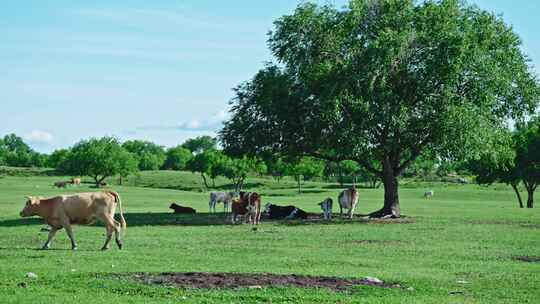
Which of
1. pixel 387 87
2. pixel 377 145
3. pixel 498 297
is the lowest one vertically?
pixel 498 297

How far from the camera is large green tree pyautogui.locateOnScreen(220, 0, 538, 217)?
117ft

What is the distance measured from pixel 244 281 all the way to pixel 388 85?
23.9 metres

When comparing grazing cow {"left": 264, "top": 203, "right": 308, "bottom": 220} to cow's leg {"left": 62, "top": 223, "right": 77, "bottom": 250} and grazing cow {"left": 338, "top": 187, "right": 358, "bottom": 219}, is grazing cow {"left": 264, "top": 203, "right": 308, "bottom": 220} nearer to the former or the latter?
grazing cow {"left": 338, "top": 187, "right": 358, "bottom": 219}

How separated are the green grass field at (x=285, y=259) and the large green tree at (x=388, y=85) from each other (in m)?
4.60

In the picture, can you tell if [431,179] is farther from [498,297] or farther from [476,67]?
[498,297]

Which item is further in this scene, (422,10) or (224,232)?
(422,10)

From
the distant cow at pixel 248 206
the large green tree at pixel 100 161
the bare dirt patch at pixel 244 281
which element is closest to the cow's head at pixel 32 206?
the bare dirt patch at pixel 244 281

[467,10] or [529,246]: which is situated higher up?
[467,10]

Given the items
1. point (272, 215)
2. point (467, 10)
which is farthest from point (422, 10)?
point (272, 215)

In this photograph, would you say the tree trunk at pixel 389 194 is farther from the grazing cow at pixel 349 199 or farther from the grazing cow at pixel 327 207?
the grazing cow at pixel 327 207

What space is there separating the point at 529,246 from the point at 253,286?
44.2 ft

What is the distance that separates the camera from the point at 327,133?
3703 centimetres

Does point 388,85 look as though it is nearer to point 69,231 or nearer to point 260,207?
point 260,207

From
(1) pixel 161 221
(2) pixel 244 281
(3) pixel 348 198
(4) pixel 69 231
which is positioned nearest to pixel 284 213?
(3) pixel 348 198
